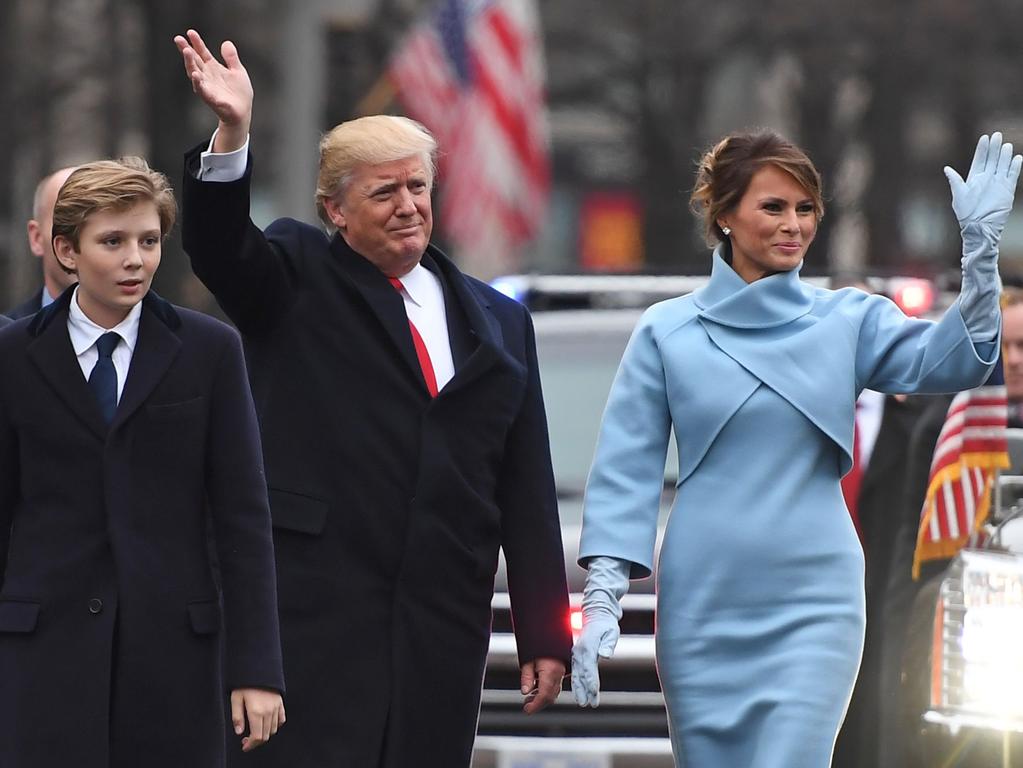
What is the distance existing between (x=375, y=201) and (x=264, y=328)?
14.3 inches

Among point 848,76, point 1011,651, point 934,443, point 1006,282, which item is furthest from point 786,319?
point 848,76

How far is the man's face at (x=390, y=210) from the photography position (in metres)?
5.16

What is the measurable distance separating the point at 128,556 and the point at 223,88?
980mm

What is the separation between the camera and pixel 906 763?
585 cm

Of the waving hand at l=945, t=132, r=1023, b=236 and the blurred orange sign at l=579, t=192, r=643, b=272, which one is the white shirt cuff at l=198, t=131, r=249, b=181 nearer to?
the waving hand at l=945, t=132, r=1023, b=236

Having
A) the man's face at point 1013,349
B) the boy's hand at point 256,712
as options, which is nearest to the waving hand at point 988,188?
the boy's hand at point 256,712

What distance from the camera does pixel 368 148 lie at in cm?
518

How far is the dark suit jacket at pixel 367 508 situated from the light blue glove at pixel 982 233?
1020 millimetres

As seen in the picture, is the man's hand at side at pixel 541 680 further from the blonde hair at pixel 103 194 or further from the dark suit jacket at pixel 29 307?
the dark suit jacket at pixel 29 307

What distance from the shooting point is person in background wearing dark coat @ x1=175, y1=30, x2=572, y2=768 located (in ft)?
16.6

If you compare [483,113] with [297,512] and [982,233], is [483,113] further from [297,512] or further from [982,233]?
[982,233]

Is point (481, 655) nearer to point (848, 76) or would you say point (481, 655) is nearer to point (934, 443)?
point (934, 443)

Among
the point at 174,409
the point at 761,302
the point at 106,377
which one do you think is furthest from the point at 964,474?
the point at 106,377

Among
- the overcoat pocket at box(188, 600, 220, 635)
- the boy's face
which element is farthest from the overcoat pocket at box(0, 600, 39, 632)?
the boy's face
